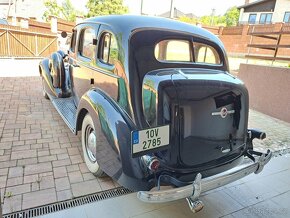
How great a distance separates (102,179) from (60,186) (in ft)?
1.54

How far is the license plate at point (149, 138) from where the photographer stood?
1.90 metres

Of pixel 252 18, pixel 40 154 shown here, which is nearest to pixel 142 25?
pixel 40 154

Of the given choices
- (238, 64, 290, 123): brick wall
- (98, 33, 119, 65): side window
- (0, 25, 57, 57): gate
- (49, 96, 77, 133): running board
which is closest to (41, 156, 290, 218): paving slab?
(49, 96, 77, 133): running board

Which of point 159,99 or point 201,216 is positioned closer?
point 159,99

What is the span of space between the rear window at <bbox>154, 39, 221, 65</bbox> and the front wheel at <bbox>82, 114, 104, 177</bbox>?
1117 millimetres

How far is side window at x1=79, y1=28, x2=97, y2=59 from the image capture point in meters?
3.05

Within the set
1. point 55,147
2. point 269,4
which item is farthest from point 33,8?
point 55,147

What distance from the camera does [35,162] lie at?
2.97 metres

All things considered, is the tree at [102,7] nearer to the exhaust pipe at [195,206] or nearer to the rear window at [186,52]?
the rear window at [186,52]

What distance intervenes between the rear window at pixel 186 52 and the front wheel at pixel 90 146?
3.66 ft

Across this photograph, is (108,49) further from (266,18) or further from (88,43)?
(266,18)

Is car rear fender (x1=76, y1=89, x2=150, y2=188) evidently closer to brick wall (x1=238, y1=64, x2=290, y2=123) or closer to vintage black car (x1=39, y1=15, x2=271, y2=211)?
vintage black car (x1=39, y1=15, x2=271, y2=211)

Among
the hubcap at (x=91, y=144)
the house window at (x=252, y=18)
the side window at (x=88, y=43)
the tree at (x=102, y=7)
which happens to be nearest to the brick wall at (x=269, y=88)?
the side window at (x=88, y=43)

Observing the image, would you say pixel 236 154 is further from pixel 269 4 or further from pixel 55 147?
pixel 269 4
